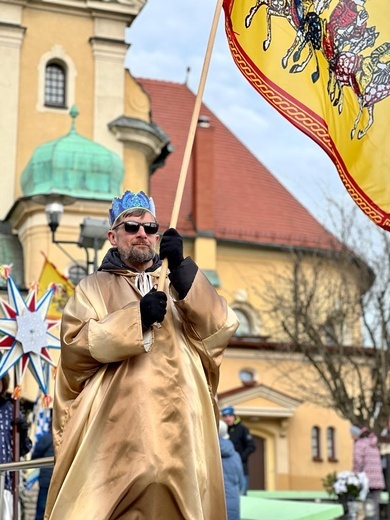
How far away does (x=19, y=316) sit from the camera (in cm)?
1079

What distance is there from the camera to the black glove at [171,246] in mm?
5414

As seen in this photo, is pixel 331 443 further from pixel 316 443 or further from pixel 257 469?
pixel 257 469

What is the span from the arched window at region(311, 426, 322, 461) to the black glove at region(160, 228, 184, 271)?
32.3 meters

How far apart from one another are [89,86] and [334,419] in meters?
15.8

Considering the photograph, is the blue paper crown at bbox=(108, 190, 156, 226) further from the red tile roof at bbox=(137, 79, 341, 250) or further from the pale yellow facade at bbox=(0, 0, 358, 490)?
the red tile roof at bbox=(137, 79, 341, 250)

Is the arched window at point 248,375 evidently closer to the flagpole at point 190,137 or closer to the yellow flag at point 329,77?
the yellow flag at point 329,77

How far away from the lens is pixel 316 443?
122 ft

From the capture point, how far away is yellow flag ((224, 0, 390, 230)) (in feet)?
23.7

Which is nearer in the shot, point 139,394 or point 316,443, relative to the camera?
point 139,394

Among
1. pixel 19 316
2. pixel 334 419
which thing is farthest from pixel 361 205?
pixel 334 419

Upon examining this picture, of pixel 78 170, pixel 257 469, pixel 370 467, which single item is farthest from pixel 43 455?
pixel 257 469

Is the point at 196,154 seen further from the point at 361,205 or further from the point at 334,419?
the point at 361,205

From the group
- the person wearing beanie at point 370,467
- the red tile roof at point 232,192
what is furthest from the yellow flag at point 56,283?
the red tile roof at point 232,192

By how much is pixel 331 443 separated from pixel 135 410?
1305 inches
